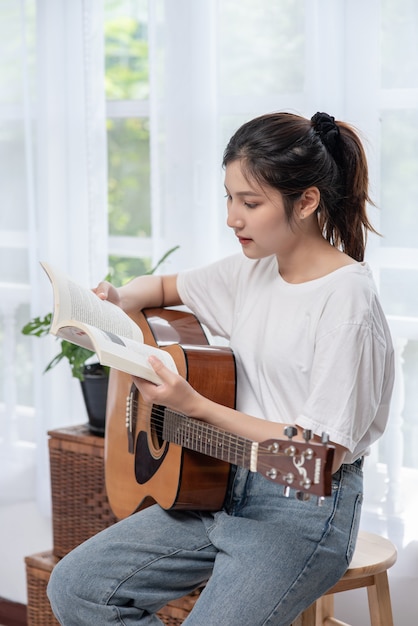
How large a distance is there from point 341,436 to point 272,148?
0.50 meters

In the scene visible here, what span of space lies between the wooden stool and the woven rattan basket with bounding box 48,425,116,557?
2.07 feet

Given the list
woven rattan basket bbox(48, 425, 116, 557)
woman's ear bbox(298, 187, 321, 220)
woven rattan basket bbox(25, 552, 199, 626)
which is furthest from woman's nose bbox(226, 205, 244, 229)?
woven rattan basket bbox(25, 552, 199, 626)

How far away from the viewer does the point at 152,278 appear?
6.68ft

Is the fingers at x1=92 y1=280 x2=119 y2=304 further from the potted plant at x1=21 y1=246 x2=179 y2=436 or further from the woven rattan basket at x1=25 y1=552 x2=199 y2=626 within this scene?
the woven rattan basket at x1=25 y1=552 x2=199 y2=626

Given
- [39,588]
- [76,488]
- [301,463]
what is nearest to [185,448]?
[301,463]

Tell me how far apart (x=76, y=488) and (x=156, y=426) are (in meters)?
0.64

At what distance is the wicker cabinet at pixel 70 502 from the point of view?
7.53 feet

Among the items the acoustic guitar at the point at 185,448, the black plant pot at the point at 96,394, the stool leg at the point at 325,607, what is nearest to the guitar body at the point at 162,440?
the acoustic guitar at the point at 185,448

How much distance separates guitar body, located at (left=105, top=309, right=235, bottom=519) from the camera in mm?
1665

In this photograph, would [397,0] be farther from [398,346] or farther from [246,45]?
[398,346]

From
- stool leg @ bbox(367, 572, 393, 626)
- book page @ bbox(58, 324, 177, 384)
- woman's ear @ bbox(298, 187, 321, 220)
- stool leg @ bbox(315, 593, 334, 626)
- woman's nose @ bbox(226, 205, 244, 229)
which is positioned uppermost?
woman's ear @ bbox(298, 187, 321, 220)

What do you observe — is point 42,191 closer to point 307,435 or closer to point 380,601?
point 380,601

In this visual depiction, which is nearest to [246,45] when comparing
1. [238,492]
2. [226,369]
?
[226,369]

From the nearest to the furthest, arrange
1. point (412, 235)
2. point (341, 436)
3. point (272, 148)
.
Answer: point (341, 436) → point (272, 148) → point (412, 235)
